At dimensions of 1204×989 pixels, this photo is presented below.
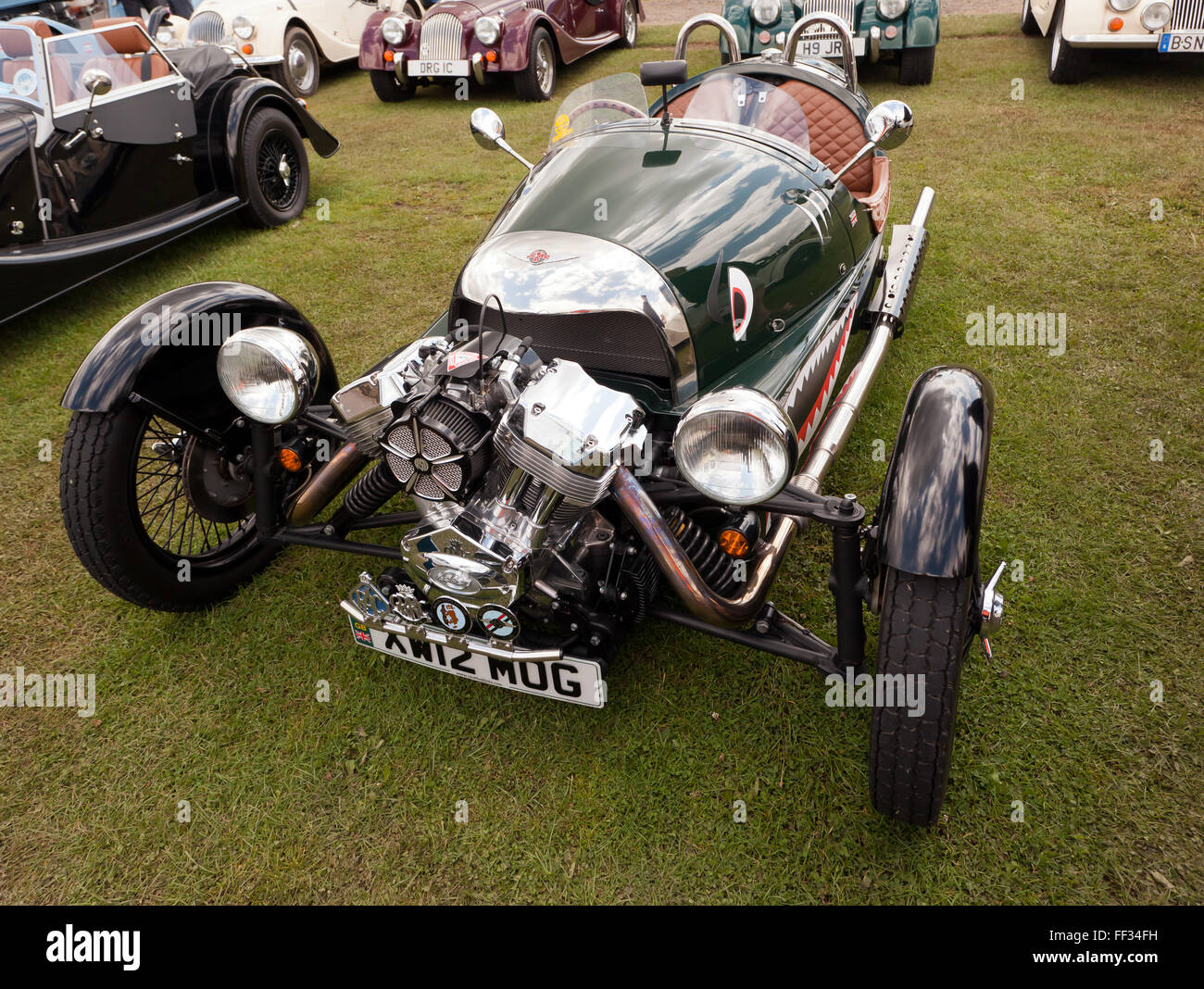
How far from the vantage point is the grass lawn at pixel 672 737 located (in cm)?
216

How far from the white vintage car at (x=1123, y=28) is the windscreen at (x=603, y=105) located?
225 inches

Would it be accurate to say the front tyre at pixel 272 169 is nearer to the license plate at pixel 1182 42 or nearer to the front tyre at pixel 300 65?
the front tyre at pixel 300 65

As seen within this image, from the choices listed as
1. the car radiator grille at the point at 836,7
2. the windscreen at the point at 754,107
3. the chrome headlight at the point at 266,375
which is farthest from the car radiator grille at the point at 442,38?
the chrome headlight at the point at 266,375

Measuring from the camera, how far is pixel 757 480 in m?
1.94

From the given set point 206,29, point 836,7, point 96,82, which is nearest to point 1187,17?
point 836,7

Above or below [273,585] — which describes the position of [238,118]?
above

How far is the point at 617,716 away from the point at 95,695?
5.69 feet

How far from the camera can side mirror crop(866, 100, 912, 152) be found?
3121 mm

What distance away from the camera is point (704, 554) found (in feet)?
7.64

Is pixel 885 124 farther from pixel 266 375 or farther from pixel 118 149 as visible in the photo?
pixel 118 149

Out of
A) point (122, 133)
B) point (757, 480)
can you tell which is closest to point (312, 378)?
point (757, 480)

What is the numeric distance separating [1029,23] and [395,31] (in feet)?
22.6

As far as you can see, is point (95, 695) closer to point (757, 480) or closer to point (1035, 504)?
point (757, 480)

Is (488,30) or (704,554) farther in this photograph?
(488,30)
